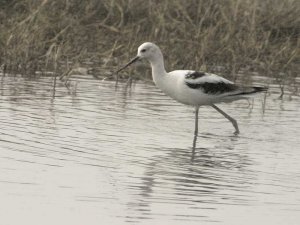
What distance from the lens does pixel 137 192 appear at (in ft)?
24.4

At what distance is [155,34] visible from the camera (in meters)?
16.0

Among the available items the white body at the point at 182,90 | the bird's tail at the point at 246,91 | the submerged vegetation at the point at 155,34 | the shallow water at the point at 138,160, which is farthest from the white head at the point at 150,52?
the submerged vegetation at the point at 155,34

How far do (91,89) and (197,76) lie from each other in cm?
247

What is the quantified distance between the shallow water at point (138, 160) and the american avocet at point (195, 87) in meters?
0.28

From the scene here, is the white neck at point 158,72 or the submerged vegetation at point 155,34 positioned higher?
the submerged vegetation at point 155,34

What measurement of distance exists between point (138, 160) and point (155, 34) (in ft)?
24.4

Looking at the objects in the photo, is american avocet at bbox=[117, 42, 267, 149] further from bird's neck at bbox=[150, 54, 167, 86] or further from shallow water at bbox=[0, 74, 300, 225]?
shallow water at bbox=[0, 74, 300, 225]

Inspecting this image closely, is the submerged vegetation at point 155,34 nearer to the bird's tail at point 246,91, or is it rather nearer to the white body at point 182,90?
the white body at point 182,90

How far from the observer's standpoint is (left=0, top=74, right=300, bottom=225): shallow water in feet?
22.5

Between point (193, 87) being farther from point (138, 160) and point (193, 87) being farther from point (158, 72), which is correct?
point (138, 160)

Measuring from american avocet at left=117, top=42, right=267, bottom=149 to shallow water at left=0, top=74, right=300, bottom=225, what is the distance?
0.28m

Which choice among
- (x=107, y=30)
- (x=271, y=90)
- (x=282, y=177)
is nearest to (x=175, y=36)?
(x=107, y=30)

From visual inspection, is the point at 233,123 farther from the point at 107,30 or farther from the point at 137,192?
the point at 107,30

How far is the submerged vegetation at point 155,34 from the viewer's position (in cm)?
1452
